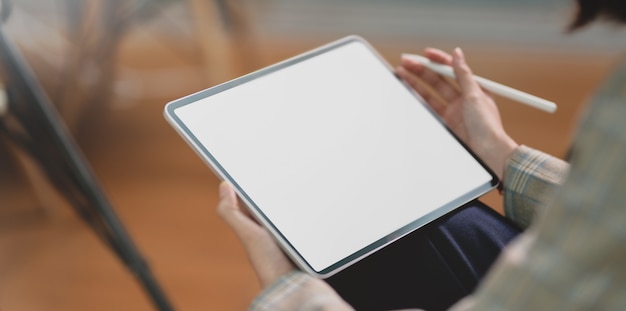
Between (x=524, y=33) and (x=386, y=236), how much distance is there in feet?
5.11

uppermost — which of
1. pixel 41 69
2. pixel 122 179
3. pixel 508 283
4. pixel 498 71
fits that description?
pixel 41 69

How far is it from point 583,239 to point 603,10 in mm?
168

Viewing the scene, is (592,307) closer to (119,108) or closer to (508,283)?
(508,283)

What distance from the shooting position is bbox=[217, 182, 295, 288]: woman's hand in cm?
62

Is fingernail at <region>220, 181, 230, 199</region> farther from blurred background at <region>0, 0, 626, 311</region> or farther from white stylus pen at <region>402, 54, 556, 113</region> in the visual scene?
blurred background at <region>0, 0, 626, 311</region>

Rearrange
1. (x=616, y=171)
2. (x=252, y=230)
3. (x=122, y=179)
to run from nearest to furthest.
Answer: (x=616, y=171)
(x=252, y=230)
(x=122, y=179)

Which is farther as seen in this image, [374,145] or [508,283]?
[374,145]

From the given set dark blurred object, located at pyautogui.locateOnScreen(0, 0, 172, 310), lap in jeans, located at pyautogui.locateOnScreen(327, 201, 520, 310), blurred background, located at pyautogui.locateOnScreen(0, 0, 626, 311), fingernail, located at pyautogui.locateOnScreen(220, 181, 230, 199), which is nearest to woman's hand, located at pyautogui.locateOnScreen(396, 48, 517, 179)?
lap in jeans, located at pyautogui.locateOnScreen(327, 201, 520, 310)

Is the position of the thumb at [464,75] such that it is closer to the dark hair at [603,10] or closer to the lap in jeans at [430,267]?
the lap in jeans at [430,267]

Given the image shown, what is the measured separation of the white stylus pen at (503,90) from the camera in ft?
2.53

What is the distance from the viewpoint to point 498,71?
188 cm

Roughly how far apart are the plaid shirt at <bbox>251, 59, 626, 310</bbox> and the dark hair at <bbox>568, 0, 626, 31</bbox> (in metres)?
0.09

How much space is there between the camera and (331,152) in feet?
2.28

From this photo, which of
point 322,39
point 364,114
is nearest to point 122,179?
point 322,39
